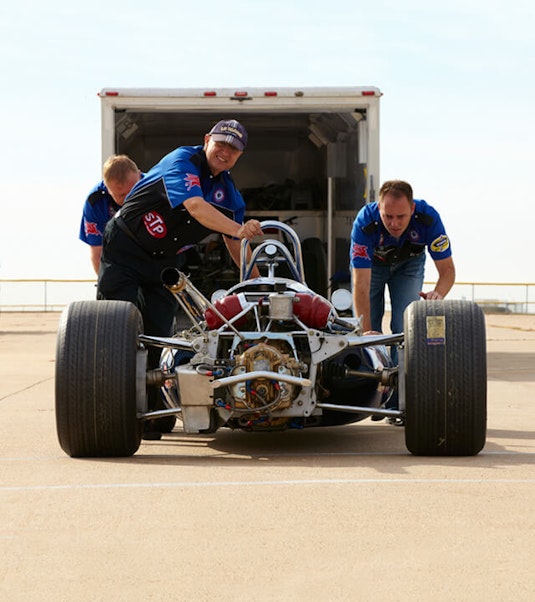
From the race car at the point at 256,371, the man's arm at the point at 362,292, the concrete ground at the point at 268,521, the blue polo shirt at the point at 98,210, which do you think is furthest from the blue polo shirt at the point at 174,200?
the blue polo shirt at the point at 98,210

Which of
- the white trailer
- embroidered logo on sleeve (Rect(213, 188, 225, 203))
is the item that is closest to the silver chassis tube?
embroidered logo on sleeve (Rect(213, 188, 225, 203))

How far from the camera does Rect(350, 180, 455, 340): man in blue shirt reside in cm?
869

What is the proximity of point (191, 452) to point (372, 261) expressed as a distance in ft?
9.09

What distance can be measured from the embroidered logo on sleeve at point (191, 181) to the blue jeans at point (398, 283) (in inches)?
87.3

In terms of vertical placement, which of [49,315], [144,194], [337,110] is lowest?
[49,315]

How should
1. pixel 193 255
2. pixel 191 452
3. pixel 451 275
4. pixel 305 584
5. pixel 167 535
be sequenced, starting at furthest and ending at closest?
1. pixel 193 255
2. pixel 451 275
3. pixel 191 452
4. pixel 167 535
5. pixel 305 584

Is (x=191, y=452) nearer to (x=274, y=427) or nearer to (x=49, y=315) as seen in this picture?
(x=274, y=427)

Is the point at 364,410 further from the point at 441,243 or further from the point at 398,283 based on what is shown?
the point at 398,283

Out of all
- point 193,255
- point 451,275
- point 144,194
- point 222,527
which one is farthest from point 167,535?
point 193,255

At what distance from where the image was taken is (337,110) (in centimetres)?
1350

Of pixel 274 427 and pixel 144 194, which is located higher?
pixel 144 194

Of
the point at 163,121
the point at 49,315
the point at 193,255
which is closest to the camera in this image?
the point at 193,255

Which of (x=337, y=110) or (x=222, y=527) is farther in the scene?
(x=337, y=110)

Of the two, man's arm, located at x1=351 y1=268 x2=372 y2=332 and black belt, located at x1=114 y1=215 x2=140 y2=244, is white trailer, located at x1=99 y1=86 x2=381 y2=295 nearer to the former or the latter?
man's arm, located at x1=351 y1=268 x2=372 y2=332
